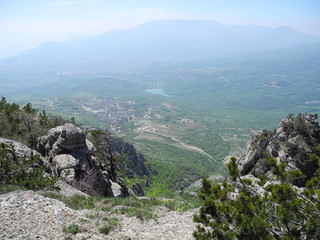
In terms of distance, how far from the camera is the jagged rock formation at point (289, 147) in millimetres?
19453

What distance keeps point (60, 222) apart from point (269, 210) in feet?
31.0

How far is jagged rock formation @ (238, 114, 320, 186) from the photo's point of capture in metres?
19.5

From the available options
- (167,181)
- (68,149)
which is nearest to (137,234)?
(68,149)

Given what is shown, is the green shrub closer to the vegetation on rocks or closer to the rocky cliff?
the vegetation on rocks

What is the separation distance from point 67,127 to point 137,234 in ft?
46.4

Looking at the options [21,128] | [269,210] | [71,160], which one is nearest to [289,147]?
[269,210]

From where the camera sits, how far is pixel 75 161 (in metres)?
19.2

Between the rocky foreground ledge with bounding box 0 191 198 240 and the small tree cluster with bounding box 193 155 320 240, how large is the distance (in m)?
3.38

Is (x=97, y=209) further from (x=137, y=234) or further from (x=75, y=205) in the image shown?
(x=137, y=234)

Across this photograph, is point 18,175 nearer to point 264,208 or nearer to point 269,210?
point 264,208

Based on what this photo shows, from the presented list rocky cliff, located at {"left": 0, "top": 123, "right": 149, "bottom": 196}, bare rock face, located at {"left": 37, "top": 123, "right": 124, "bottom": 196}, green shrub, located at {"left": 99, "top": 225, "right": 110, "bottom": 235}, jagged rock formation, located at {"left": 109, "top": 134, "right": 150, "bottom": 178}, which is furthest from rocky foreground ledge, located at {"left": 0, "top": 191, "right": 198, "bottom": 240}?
jagged rock formation, located at {"left": 109, "top": 134, "right": 150, "bottom": 178}

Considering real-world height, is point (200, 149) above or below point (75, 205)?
below

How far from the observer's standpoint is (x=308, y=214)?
6.65m

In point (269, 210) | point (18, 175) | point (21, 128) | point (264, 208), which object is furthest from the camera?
point (21, 128)
